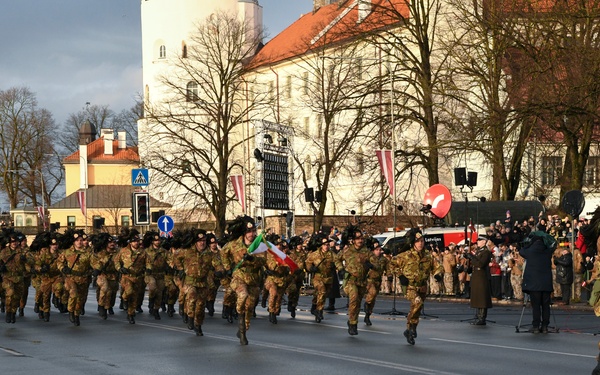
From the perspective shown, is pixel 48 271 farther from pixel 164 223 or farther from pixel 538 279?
pixel 164 223

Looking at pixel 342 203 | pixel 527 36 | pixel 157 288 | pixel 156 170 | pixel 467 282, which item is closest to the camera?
pixel 157 288

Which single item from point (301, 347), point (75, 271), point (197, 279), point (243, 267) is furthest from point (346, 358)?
point (75, 271)

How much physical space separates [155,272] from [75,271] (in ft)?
6.85

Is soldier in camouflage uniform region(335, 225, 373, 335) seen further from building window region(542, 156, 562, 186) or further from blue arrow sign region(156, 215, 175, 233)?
blue arrow sign region(156, 215, 175, 233)

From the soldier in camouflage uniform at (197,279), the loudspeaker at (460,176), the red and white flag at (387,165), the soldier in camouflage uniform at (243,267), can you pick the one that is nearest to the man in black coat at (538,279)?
the soldier in camouflage uniform at (243,267)

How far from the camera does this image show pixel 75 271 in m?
25.8

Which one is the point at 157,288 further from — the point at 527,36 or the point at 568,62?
the point at 527,36

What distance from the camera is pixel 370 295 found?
2309cm

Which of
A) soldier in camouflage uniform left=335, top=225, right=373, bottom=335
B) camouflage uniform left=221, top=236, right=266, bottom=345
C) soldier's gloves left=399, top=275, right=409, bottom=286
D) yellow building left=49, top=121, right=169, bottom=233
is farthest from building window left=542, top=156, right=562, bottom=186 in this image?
yellow building left=49, top=121, right=169, bottom=233

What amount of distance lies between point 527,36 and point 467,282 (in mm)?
9156

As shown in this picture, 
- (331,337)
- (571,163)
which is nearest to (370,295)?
(331,337)

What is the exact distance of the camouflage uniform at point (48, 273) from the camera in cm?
2719

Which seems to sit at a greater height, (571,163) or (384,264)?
(571,163)

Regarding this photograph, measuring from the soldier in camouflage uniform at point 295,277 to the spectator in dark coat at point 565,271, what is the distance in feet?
18.6
